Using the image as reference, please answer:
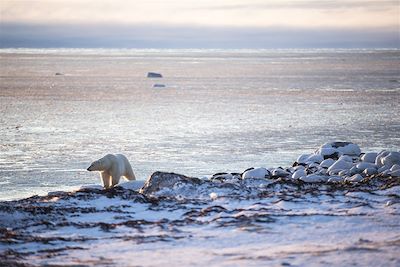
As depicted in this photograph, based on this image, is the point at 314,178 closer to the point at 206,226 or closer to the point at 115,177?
the point at 115,177

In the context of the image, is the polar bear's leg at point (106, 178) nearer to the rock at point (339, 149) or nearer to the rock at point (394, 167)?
the rock at point (339, 149)

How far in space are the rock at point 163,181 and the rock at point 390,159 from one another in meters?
4.40

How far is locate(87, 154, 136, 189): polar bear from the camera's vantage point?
1165cm

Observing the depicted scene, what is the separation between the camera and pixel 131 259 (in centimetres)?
544

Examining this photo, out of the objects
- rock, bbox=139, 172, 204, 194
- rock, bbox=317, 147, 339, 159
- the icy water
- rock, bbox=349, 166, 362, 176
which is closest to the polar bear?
the icy water

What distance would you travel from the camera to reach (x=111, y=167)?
11.8 meters

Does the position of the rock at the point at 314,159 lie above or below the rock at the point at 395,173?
above

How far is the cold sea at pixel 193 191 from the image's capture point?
567 centimetres

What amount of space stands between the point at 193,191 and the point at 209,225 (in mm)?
1940

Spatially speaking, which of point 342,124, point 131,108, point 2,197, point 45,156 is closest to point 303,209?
point 2,197

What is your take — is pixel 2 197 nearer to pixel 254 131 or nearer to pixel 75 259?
pixel 75 259

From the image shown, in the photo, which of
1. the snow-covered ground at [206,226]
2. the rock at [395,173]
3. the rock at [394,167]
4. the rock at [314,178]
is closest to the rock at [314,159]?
the rock at [394,167]

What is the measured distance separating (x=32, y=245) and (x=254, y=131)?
1457 centimetres

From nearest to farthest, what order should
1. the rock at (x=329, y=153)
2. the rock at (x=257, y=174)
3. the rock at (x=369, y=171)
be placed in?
the rock at (x=257, y=174) → the rock at (x=369, y=171) → the rock at (x=329, y=153)
